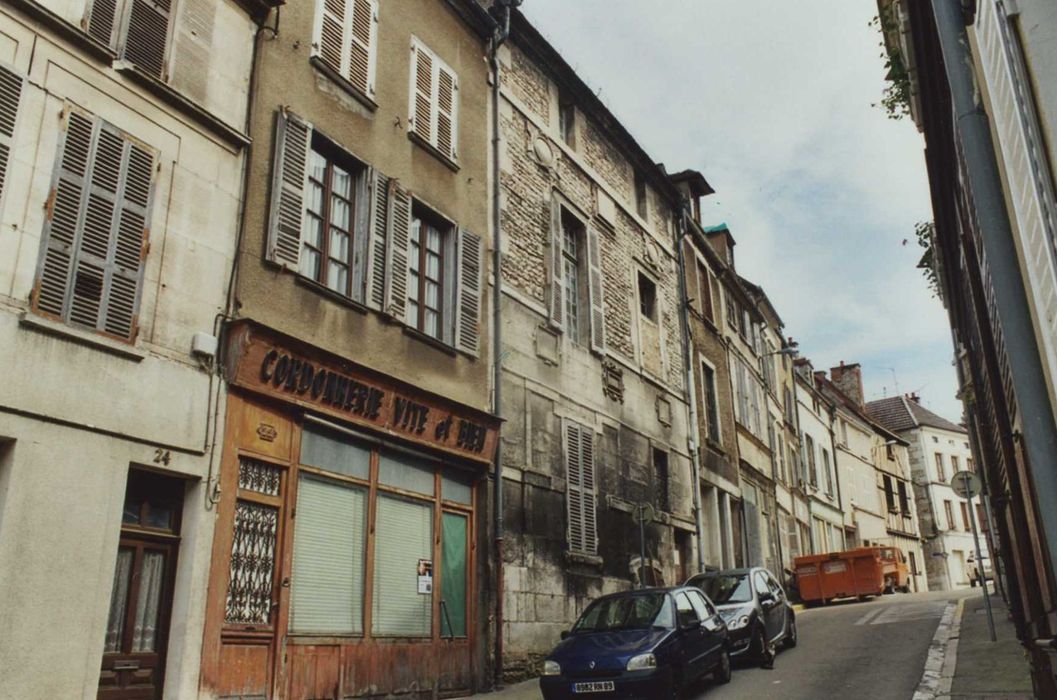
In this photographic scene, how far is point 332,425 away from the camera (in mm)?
10164

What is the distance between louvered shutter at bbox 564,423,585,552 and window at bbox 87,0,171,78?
28.3 ft

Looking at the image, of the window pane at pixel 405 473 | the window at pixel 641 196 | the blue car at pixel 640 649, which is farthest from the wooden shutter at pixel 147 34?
the window at pixel 641 196

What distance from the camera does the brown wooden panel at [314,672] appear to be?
907 centimetres

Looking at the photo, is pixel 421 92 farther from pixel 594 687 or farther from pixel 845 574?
pixel 845 574

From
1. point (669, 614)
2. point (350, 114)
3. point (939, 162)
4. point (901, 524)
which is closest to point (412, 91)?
point (350, 114)

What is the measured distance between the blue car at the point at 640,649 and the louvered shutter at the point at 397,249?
4.59 meters

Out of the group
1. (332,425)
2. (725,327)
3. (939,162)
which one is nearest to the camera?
(939,162)

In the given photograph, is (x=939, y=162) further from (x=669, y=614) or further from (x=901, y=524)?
(x=901, y=524)

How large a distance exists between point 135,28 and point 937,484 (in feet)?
175

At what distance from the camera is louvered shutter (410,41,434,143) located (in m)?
12.7

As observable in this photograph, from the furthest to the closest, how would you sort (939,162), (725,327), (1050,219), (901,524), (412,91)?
(901,524)
(725,327)
(412,91)
(939,162)
(1050,219)

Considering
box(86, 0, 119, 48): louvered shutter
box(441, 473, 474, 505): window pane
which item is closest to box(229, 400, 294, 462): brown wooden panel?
box(441, 473, 474, 505): window pane

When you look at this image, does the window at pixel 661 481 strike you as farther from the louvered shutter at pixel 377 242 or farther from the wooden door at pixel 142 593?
the wooden door at pixel 142 593

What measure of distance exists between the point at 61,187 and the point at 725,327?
2071 cm
